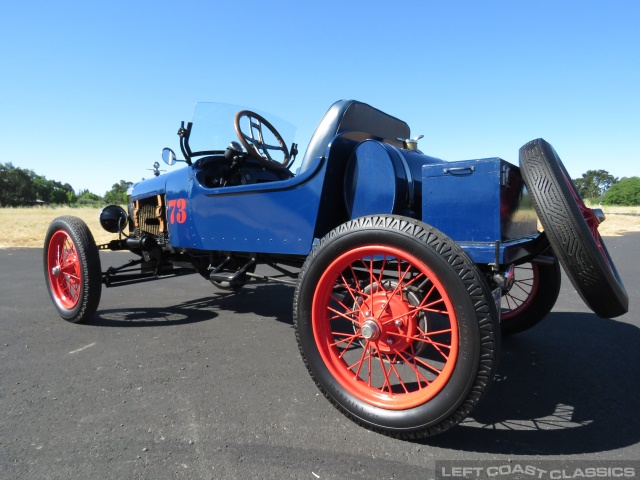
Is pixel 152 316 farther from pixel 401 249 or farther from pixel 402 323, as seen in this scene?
pixel 401 249

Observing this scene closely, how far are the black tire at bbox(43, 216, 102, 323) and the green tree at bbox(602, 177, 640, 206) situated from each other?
108 metres

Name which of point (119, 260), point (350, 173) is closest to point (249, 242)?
point (350, 173)

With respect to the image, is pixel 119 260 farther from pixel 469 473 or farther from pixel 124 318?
pixel 469 473

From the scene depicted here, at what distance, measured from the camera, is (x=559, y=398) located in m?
2.17

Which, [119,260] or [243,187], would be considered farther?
[119,260]

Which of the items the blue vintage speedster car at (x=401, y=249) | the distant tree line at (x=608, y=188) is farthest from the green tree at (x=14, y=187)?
the distant tree line at (x=608, y=188)

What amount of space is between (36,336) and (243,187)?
226 cm

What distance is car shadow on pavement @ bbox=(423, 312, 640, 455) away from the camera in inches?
68.5

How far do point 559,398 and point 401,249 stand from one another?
1.37 metres

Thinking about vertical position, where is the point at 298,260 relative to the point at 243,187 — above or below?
below

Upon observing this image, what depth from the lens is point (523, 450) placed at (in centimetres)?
167

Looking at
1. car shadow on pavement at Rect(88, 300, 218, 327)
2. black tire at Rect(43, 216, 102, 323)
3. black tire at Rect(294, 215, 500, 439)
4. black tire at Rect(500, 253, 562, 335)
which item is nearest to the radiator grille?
black tire at Rect(43, 216, 102, 323)

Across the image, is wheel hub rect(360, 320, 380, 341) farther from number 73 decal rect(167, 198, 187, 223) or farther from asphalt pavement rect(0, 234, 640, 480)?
number 73 decal rect(167, 198, 187, 223)

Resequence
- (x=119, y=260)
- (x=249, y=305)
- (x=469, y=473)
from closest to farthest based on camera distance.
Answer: (x=469, y=473)
(x=249, y=305)
(x=119, y=260)
